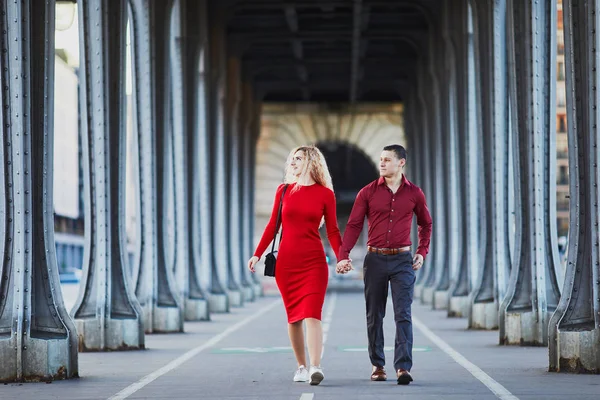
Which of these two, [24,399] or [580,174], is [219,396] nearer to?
[24,399]

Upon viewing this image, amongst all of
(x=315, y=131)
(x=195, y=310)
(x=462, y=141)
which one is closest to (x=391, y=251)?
(x=195, y=310)

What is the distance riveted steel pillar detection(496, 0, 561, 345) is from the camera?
777 inches

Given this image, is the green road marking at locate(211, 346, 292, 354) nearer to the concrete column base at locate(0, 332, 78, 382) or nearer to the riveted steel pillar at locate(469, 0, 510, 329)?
the concrete column base at locate(0, 332, 78, 382)

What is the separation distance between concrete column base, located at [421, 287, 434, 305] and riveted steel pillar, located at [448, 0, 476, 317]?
4945mm

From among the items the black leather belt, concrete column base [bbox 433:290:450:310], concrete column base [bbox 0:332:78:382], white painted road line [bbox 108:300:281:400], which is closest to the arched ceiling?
concrete column base [bbox 433:290:450:310]

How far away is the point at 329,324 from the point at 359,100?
132ft

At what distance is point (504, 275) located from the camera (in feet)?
83.4

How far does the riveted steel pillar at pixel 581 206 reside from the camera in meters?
14.4

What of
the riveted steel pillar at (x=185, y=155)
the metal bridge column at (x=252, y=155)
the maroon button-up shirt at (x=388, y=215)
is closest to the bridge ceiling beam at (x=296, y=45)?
the metal bridge column at (x=252, y=155)

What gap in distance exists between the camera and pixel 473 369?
600 inches

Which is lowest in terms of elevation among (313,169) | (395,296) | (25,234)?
(395,296)

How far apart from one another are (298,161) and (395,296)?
1.57m

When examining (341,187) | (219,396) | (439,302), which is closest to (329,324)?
(439,302)

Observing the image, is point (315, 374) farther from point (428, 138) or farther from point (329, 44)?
point (329, 44)
